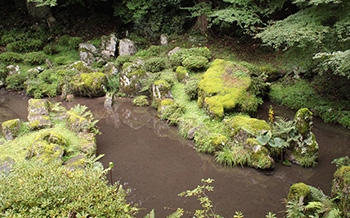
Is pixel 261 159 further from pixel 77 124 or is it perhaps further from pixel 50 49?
pixel 50 49

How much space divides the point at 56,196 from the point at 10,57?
14.8 metres

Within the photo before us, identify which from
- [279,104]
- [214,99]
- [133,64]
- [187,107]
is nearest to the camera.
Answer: [214,99]

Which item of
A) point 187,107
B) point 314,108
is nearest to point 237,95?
point 187,107

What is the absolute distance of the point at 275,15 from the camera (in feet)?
52.9

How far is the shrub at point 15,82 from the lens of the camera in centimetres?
1499

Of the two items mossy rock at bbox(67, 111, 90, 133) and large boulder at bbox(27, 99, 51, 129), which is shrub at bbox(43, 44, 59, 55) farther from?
mossy rock at bbox(67, 111, 90, 133)

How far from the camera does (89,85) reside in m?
13.5

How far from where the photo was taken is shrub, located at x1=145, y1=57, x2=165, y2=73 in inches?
558

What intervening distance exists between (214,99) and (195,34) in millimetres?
7567

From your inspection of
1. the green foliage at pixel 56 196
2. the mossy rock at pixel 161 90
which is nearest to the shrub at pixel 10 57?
the mossy rock at pixel 161 90

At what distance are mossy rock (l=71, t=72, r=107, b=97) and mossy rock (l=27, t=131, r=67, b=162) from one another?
5.20m

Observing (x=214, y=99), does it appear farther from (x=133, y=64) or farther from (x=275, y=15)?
(x=275, y=15)

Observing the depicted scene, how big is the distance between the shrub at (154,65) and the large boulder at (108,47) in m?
3.12

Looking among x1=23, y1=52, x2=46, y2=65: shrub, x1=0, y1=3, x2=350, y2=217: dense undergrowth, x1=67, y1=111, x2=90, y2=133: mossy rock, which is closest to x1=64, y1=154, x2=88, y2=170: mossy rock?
x1=0, y1=3, x2=350, y2=217: dense undergrowth
